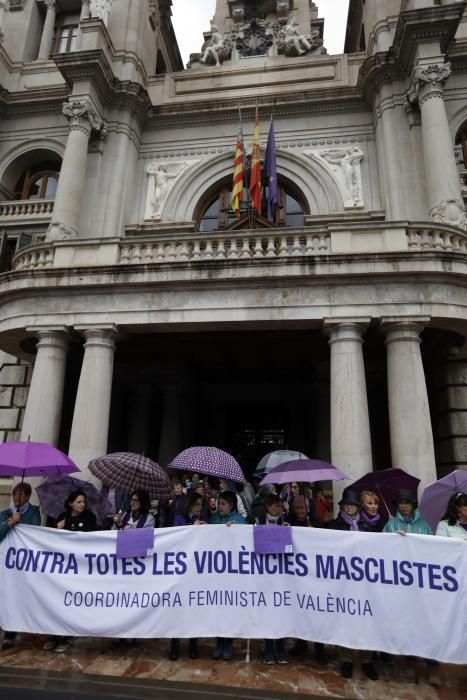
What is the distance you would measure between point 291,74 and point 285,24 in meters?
A: 4.52

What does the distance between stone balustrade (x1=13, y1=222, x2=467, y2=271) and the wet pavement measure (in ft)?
24.1

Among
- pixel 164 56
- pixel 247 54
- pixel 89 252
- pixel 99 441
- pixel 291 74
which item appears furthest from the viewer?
pixel 164 56

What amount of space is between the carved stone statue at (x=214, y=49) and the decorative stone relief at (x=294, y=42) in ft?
8.02

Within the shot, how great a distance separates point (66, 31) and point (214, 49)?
25.6 feet

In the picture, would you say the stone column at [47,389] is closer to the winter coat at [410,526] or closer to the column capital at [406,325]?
the column capital at [406,325]

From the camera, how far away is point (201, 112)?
688 inches

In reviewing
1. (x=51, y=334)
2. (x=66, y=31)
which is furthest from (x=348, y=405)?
(x=66, y=31)

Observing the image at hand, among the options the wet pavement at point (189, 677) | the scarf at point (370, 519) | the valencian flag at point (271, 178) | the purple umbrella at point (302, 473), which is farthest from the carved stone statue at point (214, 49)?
the wet pavement at point (189, 677)

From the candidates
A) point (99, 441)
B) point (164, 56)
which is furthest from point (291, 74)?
point (99, 441)

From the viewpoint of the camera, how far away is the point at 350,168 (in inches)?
634

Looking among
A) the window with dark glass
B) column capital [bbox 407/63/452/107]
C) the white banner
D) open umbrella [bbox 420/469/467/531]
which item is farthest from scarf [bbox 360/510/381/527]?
the window with dark glass

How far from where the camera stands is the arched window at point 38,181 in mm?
18812

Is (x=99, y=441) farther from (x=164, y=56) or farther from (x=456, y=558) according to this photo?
(x=164, y=56)

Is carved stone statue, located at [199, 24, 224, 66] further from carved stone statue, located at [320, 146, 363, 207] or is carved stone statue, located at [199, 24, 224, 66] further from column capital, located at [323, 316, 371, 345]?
column capital, located at [323, 316, 371, 345]
